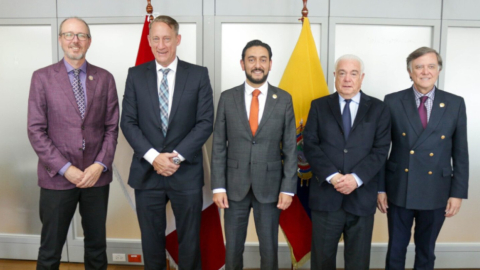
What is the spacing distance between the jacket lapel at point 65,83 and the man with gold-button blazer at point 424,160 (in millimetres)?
1956

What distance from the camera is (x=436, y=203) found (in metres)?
2.06

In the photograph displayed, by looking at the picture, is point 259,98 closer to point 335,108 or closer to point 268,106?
point 268,106

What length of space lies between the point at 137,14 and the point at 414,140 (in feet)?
7.68

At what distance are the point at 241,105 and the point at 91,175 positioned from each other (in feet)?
3.30

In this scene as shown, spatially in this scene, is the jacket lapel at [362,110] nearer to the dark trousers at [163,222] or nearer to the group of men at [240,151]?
the group of men at [240,151]

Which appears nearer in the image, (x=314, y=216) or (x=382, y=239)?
(x=314, y=216)

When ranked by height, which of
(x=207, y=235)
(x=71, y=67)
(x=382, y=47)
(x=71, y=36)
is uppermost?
(x=382, y=47)

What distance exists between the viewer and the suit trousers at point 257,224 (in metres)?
2.08

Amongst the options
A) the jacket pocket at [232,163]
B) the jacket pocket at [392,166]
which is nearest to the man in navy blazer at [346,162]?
the jacket pocket at [392,166]

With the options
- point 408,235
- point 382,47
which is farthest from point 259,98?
point 382,47

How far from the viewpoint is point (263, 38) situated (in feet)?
9.34

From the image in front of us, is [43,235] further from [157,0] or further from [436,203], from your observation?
[436,203]

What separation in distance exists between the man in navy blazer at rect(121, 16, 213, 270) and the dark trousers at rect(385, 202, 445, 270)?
126 centimetres

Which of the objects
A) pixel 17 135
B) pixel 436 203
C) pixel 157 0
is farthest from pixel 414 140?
pixel 17 135
